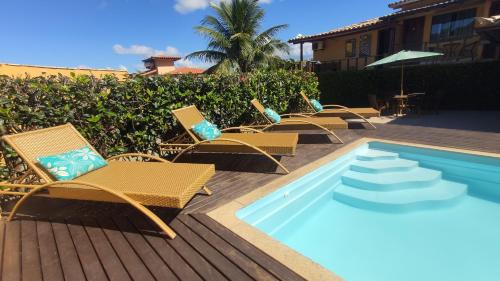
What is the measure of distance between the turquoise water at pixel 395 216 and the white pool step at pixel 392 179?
16 mm

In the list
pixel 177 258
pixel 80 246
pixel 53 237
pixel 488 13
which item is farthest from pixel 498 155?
pixel 488 13

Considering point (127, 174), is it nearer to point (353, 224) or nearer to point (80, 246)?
point (80, 246)

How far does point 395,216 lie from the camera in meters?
3.77

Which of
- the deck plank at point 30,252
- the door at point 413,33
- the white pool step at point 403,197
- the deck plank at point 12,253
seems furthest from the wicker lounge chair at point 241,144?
the door at point 413,33

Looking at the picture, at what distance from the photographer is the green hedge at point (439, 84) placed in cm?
1066

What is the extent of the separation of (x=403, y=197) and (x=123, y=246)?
4.01 m

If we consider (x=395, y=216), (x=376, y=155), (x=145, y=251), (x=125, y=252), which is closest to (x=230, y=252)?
(x=145, y=251)

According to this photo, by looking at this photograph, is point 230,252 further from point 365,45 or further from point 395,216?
point 365,45

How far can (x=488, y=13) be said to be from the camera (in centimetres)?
1306

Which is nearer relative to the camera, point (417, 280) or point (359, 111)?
point (417, 280)

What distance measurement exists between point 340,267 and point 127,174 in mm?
2650

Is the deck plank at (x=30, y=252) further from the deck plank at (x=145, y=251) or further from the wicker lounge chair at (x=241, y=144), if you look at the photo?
the wicker lounge chair at (x=241, y=144)

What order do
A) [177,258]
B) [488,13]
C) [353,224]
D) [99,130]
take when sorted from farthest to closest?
[488,13] < [99,130] < [353,224] < [177,258]

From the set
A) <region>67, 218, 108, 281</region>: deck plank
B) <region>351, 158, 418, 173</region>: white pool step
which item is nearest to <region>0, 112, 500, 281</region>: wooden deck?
<region>67, 218, 108, 281</region>: deck plank
